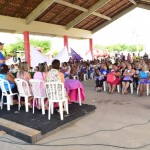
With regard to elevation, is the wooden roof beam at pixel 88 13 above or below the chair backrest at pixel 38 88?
above

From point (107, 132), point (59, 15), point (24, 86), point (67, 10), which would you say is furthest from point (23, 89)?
point (59, 15)

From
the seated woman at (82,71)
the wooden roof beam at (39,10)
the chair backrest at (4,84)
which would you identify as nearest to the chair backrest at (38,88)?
the chair backrest at (4,84)

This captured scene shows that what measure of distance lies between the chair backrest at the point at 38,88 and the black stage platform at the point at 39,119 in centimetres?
42

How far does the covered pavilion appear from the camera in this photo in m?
10.4

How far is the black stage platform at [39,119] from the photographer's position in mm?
3625

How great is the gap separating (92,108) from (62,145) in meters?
1.84

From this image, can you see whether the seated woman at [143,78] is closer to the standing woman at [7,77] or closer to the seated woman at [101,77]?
the seated woman at [101,77]

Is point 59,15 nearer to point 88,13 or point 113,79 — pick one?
point 88,13

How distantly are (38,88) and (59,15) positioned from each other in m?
9.31

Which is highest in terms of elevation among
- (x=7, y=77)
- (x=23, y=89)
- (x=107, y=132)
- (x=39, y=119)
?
(x=7, y=77)

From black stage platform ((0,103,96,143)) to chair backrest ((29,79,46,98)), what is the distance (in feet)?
1.39

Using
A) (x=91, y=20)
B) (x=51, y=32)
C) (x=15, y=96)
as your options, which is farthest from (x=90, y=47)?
(x=15, y=96)

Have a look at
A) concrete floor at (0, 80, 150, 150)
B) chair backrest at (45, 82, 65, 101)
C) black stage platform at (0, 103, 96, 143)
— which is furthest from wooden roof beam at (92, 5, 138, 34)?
chair backrest at (45, 82, 65, 101)

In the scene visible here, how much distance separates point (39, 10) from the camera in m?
10.6
